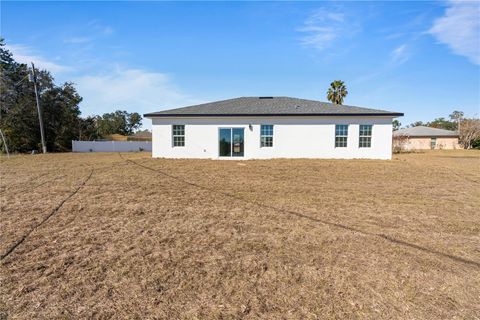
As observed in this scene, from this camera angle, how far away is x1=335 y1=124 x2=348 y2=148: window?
16.9 metres

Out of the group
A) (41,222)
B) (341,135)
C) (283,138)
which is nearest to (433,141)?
(341,135)

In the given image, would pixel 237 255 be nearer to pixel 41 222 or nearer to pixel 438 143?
pixel 41 222

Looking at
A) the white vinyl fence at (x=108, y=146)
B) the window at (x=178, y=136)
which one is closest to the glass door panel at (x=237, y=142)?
the window at (x=178, y=136)

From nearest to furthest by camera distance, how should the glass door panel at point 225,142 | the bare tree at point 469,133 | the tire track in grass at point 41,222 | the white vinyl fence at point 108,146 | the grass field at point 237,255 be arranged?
the grass field at point 237,255 < the tire track in grass at point 41,222 < the glass door panel at point 225,142 < the white vinyl fence at point 108,146 < the bare tree at point 469,133

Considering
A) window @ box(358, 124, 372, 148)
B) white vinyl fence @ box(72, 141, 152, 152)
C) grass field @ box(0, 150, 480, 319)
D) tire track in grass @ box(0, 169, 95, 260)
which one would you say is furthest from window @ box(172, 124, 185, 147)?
white vinyl fence @ box(72, 141, 152, 152)

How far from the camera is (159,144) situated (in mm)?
17484

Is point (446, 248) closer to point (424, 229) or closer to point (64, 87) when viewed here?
point (424, 229)

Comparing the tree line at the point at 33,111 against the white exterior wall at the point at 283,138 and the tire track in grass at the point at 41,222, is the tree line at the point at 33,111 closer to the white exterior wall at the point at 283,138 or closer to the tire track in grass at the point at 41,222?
the white exterior wall at the point at 283,138

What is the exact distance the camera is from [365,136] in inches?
663

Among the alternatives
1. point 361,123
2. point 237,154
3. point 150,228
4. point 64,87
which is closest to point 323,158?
point 361,123

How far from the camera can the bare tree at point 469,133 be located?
141 feet

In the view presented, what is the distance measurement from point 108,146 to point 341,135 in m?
25.0

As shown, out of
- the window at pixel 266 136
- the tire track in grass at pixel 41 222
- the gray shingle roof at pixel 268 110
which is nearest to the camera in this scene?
the tire track in grass at pixel 41 222

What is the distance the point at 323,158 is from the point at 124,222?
1381 centimetres
